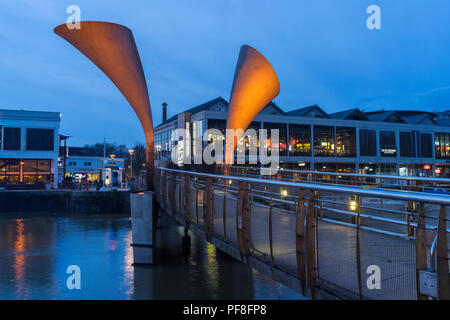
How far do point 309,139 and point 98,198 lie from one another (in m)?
Result: 30.2

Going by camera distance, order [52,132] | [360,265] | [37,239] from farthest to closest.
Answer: [52,132] → [37,239] → [360,265]

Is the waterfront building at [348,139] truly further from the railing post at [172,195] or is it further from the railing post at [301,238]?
the railing post at [301,238]

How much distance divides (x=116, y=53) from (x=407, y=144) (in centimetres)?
5687

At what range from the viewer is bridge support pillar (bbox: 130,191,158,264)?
16.4m

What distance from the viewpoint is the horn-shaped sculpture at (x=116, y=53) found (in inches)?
629

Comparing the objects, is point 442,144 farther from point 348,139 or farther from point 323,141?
point 323,141

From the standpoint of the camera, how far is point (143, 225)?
1659 centimetres

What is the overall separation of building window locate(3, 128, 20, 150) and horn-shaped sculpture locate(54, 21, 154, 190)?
40.9m

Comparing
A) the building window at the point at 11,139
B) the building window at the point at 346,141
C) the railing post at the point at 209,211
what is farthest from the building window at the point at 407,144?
the railing post at the point at 209,211

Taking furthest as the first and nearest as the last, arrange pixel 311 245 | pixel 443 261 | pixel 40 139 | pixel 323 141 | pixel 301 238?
pixel 323 141 → pixel 40 139 → pixel 301 238 → pixel 311 245 → pixel 443 261

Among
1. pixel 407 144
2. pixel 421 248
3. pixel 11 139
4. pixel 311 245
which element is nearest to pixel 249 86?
pixel 311 245

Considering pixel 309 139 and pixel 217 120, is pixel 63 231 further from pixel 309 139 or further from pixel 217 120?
pixel 309 139
